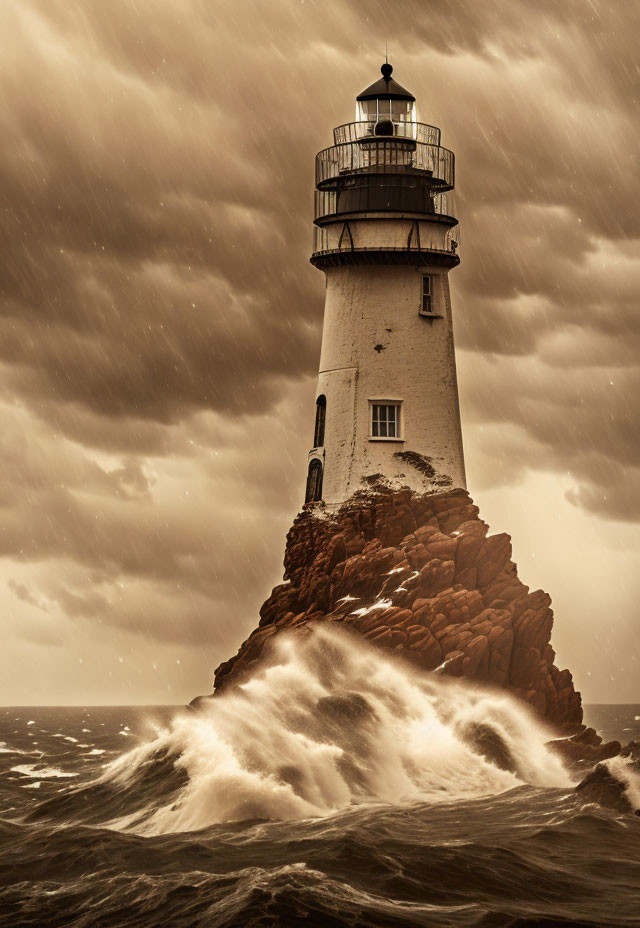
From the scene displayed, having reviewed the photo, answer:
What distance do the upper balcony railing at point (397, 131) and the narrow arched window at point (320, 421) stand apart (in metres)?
9.11

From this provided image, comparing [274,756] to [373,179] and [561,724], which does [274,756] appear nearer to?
[561,724]

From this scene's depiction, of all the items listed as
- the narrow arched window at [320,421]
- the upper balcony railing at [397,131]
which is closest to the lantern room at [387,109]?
the upper balcony railing at [397,131]

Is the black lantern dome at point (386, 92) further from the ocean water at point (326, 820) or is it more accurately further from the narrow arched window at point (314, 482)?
the ocean water at point (326, 820)

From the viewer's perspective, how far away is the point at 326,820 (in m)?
30.7

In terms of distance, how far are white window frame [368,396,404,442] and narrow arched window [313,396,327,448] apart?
203 centimetres

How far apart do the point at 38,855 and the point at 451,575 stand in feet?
54.6

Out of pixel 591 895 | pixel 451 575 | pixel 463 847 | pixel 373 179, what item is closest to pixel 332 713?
pixel 451 575

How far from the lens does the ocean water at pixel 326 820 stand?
74.7ft

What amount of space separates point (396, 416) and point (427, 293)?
4.47 meters

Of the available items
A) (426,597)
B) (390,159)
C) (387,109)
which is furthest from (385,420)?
(387,109)

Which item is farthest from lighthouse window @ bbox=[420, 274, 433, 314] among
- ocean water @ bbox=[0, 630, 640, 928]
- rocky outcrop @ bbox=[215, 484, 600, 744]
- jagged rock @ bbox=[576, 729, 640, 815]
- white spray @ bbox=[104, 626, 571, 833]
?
jagged rock @ bbox=[576, 729, 640, 815]

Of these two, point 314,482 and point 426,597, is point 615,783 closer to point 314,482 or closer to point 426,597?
point 426,597

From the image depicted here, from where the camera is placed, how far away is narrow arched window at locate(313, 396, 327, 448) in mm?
45438

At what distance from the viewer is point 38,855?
92.2 feet
